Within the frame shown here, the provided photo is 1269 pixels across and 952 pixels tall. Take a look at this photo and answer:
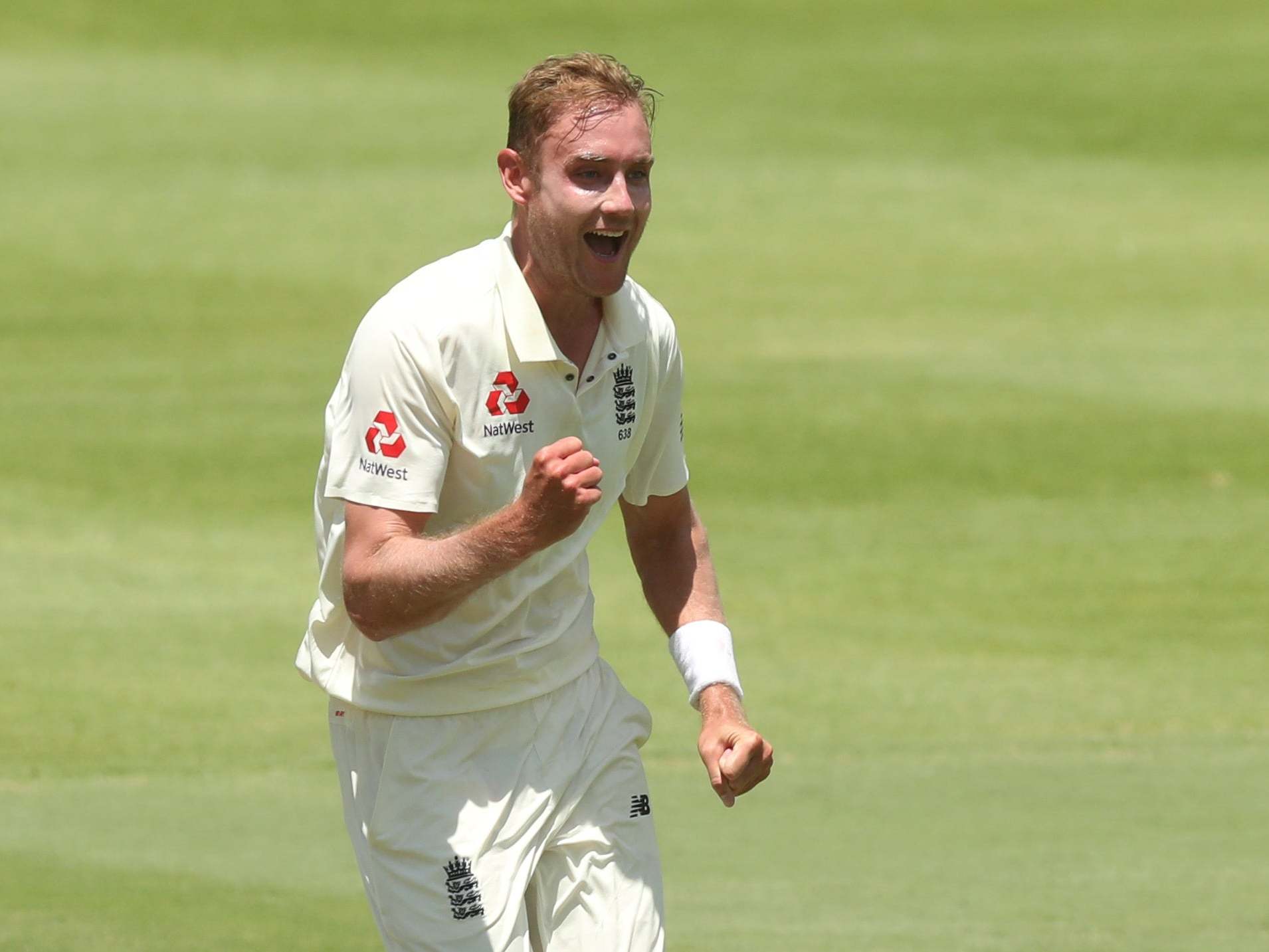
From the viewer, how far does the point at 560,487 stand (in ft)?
12.5

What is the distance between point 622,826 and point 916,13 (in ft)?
75.9

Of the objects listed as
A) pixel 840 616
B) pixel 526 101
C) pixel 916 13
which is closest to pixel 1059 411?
pixel 840 616

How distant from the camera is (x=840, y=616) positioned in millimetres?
10938

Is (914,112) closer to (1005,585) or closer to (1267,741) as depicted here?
(1005,585)

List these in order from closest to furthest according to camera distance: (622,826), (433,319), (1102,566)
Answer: (433,319) < (622,826) < (1102,566)

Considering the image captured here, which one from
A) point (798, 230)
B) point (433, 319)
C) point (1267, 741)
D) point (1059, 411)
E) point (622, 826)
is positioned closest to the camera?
point (433, 319)

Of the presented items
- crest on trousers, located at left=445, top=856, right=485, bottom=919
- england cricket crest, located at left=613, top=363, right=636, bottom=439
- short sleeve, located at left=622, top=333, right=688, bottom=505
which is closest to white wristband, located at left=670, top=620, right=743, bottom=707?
short sleeve, located at left=622, top=333, right=688, bottom=505

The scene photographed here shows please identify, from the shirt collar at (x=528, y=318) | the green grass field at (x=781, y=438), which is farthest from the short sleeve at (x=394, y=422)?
the green grass field at (x=781, y=438)

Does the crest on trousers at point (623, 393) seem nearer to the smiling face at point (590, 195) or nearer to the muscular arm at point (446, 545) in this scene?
the smiling face at point (590, 195)

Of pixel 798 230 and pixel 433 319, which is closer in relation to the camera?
pixel 433 319

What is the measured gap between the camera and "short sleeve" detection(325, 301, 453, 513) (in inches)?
162

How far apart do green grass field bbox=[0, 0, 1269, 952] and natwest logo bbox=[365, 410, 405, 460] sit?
290cm

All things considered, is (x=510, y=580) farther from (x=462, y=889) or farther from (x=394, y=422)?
(x=462, y=889)

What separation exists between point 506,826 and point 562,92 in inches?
53.4
